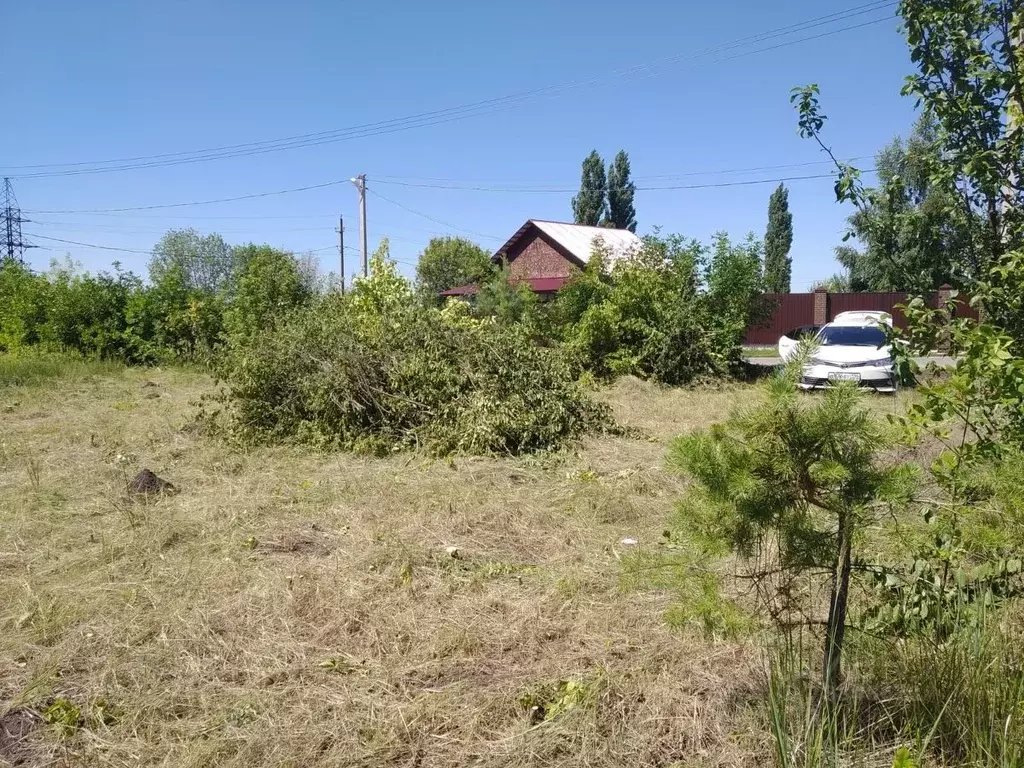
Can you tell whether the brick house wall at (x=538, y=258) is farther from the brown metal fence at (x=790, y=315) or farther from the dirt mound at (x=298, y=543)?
the dirt mound at (x=298, y=543)

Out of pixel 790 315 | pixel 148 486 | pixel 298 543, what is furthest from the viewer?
pixel 790 315

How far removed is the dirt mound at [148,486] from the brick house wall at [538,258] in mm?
25474

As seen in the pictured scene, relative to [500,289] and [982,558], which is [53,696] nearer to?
[982,558]

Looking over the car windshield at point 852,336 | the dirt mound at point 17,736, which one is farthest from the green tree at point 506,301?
the dirt mound at point 17,736

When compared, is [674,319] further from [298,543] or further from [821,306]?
[821,306]

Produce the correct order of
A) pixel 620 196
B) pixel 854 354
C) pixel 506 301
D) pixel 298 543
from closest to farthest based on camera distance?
pixel 298 543
pixel 854 354
pixel 506 301
pixel 620 196

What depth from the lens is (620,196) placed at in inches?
1916

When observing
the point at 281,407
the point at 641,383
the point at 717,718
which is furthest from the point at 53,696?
the point at 641,383

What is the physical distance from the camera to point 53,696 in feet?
10.7

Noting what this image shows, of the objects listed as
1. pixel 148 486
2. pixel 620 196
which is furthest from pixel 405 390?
pixel 620 196

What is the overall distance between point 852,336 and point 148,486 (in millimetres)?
13574

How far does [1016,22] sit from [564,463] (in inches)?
213

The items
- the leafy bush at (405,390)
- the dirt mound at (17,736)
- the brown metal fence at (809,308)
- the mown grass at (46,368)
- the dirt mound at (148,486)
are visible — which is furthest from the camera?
the brown metal fence at (809,308)

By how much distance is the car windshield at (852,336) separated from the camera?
1521cm
